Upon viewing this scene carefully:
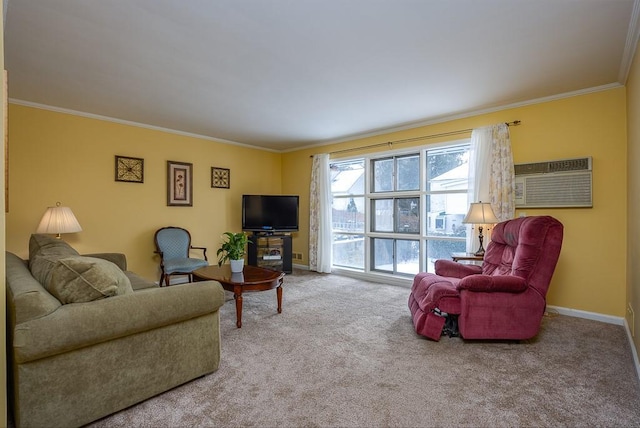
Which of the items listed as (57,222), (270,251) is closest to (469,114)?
(270,251)

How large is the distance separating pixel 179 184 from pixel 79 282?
11.6 feet

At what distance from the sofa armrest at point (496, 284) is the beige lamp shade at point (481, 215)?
1.03 metres

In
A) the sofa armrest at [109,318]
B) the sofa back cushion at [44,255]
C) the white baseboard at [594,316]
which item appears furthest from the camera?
the white baseboard at [594,316]

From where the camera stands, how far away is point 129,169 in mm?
4535

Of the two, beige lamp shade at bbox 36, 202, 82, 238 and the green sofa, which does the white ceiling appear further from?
the green sofa

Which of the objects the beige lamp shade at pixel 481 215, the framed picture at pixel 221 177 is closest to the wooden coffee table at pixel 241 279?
the framed picture at pixel 221 177

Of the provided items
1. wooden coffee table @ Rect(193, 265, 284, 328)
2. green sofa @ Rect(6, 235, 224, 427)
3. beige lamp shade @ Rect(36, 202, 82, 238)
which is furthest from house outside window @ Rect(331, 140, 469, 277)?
beige lamp shade @ Rect(36, 202, 82, 238)

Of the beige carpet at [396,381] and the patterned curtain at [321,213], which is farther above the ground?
the patterned curtain at [321,213]

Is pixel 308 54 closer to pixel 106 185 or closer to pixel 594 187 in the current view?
pixel 594 187

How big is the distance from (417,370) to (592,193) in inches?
108

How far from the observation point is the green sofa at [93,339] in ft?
4.96

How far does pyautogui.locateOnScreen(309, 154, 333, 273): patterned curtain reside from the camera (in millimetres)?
5715

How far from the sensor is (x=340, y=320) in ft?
11.0

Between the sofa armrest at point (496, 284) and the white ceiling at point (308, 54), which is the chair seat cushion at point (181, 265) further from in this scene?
the sofa armrest at point (496, 284)
